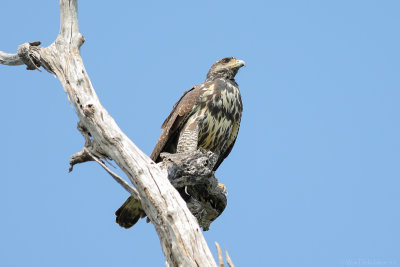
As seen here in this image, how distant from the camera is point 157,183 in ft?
20.1

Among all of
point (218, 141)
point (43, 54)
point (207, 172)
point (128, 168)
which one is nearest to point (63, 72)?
point (43, 54)

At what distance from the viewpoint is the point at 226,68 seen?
31.6 ft

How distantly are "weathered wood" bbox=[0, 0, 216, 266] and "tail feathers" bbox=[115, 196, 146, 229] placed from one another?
43.6 inches

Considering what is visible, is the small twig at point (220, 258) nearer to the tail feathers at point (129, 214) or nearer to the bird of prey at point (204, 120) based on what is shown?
the tail feathers at point (129, 214)

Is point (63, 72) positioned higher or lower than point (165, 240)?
higher

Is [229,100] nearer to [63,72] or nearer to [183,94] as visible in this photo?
[183,94]

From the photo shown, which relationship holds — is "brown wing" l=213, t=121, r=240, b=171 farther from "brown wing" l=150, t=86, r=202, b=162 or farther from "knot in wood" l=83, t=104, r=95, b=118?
"knot in wood" l=83, t=104, r=95, b=118

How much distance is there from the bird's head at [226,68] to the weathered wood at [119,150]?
304 cm

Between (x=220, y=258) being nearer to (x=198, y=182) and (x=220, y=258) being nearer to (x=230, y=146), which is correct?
(x=198, y=182)

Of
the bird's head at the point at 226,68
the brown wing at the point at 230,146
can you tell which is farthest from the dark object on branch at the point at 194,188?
the bird's head at the point at 226,68

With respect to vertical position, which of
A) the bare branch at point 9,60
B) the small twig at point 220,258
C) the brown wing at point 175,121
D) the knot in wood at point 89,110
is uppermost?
the bare branch at point 9,60

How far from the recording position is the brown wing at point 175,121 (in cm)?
855

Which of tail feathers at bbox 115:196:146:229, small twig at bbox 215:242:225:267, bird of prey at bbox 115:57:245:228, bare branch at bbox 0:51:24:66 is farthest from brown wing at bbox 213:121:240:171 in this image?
small twig at bbox 215:242:225:267

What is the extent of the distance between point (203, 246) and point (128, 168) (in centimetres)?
135
